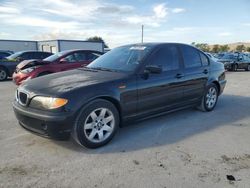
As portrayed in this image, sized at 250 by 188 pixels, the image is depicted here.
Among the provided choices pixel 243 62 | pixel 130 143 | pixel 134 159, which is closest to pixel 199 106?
pixel 130 143

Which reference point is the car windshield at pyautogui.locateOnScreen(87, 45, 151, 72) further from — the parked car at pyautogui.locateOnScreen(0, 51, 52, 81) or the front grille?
the parked car at pyautogui.locateOnScreen(0, 51, 52, 81)

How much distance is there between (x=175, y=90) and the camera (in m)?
5.09

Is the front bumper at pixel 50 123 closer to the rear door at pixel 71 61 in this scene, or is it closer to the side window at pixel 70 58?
the rear door at pixel 71 61

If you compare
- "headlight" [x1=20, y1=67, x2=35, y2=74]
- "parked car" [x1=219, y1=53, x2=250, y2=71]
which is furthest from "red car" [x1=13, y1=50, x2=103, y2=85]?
"parked car" [x1=219, y1=53, x2=250, y2=71]

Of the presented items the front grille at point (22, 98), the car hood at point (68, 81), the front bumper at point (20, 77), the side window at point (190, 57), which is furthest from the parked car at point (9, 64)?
the side window at point (190, 57)

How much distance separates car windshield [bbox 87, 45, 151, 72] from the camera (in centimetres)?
464

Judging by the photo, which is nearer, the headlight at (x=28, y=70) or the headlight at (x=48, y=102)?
the headlight at (x=48, y=102)

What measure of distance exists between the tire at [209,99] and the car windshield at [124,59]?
2045 millimetres

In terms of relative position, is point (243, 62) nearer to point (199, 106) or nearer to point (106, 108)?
point (199, 106)

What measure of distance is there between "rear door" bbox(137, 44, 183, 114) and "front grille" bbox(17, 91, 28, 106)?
1816 millimetres

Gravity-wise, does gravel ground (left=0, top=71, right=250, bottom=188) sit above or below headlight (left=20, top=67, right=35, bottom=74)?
below

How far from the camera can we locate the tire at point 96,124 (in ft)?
12.3

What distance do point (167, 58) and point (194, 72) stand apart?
87 cm

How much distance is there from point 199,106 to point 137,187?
3.65 meters
